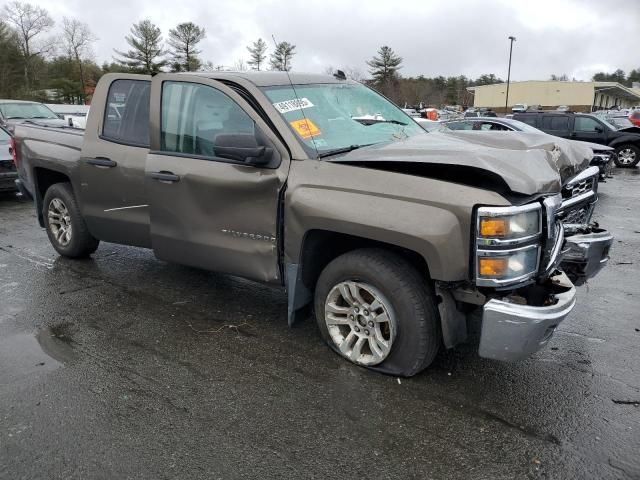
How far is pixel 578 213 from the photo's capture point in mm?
3934

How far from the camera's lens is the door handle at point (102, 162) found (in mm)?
4512

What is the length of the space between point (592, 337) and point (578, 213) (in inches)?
37.0

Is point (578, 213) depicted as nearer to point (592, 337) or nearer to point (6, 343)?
point (592, 337)

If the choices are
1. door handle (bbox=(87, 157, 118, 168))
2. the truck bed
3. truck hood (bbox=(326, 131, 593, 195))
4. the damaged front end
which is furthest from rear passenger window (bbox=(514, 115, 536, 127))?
door handle (bbox=(87, 157, 118, 168))

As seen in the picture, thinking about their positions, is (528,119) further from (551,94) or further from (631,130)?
(551,94)

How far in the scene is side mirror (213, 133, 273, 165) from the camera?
3.39 metres

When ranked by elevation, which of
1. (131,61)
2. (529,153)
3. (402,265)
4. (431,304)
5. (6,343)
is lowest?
(6,343)

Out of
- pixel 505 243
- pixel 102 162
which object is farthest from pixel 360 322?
pixel 102 162

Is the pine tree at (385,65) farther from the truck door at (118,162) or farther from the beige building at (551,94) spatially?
the truck door at (118,162)

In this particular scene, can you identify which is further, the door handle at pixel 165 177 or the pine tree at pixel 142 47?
the pine tree at pixel 142 47

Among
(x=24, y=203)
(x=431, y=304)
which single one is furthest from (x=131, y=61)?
(x=431, y=304)

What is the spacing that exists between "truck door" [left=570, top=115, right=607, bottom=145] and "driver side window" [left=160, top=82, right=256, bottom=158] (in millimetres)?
15093

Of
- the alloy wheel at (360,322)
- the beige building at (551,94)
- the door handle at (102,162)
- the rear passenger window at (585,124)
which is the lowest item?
the alloy wheel at (360,322)

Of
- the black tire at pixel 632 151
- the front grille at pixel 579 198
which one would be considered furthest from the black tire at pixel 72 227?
the black tire at pixel 632 151
